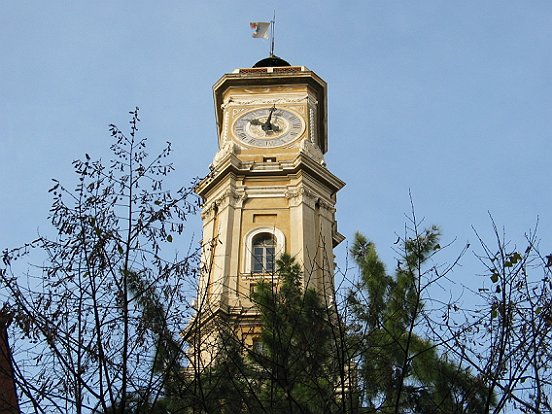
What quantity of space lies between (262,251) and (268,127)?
656cm

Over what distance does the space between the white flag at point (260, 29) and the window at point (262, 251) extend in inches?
739

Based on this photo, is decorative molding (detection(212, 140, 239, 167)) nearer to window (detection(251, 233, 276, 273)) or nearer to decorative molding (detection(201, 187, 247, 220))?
decorative molding (detection(201, 187, 247, 220))

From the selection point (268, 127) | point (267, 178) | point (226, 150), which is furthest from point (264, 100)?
point (267, 178)

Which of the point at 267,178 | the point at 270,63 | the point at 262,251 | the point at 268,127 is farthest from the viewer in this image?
the point at 270,63

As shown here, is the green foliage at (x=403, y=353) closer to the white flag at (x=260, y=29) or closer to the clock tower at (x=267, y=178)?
the clock tower at (x=267, y=178)

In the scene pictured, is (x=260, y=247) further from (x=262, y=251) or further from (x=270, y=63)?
(x=270, y=63)

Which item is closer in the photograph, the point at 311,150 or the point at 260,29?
the point at 311,150

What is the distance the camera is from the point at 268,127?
1351 inches

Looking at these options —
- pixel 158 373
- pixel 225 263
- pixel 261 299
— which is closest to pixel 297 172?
pixel 225 263

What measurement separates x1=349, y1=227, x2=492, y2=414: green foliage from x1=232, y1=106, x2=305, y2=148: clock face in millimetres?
22623

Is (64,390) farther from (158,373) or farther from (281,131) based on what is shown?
(281,131)

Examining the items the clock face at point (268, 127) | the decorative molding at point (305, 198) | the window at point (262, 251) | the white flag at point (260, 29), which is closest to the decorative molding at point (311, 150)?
the clock face at point (268, 127)

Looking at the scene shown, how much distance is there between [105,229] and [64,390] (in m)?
1.84

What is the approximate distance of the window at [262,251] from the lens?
94.4ft
